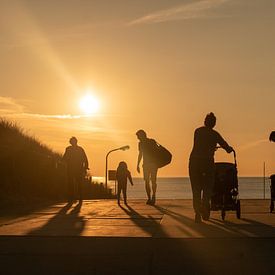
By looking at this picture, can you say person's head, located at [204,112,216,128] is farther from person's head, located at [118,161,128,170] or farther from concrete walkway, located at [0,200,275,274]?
person's head, located at [118,161,128,170]

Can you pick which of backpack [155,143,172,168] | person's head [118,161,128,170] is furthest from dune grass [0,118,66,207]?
backpack [155,143,172,168]

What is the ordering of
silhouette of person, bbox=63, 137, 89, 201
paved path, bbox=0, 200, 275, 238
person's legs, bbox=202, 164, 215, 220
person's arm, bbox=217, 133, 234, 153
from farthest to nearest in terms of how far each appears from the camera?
silhouette of person, bbox=63, 137, 89, 201
person's arm, bbox=217, 133, 234, 153
person's legs, bbox=202, 164, 215, 220
paved path, bbox=0, 200, 275, 238

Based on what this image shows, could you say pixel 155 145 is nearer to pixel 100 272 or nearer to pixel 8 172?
pixel 8 172

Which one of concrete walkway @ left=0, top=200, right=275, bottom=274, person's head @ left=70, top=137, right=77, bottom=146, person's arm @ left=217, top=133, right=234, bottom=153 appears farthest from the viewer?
person's head @ left=70, top=137, right=77, bottom=146

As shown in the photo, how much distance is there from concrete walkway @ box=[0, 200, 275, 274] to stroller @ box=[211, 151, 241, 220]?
5.38 feet

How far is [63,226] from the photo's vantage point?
39.3 ft

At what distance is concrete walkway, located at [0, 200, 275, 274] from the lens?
324 inches

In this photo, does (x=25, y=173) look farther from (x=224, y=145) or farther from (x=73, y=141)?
(x=224, y=145)

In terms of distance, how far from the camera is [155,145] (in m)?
19.7

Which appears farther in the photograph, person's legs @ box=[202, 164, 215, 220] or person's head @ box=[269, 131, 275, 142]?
person's head @ box=[269, 131, 275, 142]

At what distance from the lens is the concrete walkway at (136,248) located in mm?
8242

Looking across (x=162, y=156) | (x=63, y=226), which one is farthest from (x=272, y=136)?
(x=63, y=226)

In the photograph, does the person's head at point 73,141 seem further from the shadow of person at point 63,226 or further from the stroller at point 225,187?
the stroller at point 225,187

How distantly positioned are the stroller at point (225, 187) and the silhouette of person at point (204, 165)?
0.77 metres
